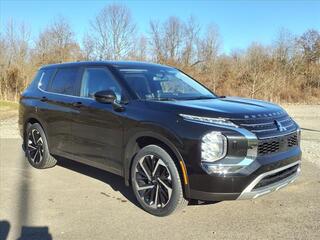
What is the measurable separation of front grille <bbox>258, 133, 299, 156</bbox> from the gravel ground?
2.61 feet

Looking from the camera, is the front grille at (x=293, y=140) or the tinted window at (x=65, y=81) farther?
the tinted window at (x=65, y=81)

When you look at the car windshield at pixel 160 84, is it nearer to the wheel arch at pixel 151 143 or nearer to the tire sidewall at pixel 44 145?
the wheel arch at pixel 151 143

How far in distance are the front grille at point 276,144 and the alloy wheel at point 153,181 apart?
1062mm

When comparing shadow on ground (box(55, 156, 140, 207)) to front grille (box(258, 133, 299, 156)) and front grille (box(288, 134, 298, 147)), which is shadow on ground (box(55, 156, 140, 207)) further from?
front grille (box(288, 134, 298, 147))

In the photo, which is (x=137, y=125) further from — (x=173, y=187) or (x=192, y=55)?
(x=192, y=55)

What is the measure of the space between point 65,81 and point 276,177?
3.53 meters

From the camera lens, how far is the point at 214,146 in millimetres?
4266

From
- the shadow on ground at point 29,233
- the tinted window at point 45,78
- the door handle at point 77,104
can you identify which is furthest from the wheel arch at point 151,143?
the tinted window at point 45,78

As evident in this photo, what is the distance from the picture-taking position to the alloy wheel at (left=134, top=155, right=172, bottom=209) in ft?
15.4

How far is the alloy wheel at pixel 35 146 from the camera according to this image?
6.96 m

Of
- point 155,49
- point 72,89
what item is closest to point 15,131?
point 72,89

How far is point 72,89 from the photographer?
614cm

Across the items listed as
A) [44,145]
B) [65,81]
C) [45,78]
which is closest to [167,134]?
[65,81]

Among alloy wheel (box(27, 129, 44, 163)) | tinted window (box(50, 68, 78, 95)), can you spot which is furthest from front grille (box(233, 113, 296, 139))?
alloy wheel (box(27, 129, 44, 163))
